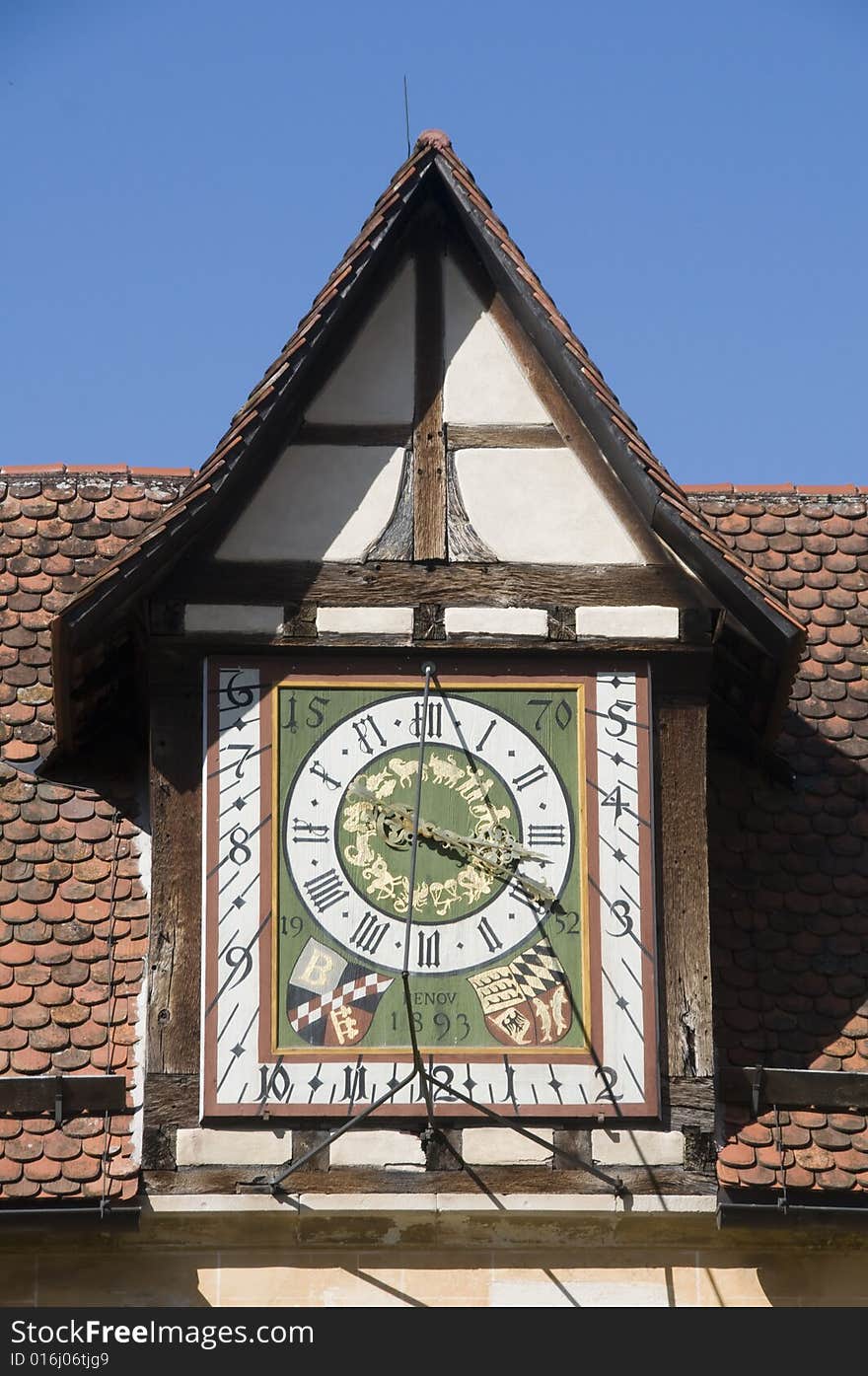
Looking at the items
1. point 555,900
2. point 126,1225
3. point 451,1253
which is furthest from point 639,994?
point 126,1225

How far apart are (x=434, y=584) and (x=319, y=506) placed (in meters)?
0.54

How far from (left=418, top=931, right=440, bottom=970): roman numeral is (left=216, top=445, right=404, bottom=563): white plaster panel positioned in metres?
1.51

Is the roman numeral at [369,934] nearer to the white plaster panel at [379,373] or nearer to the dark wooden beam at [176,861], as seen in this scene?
the dark wooden beam at [176,861]

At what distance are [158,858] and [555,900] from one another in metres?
1.44

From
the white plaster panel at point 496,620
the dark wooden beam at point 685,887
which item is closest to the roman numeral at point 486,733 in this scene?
the white plaster panel at point 496,620

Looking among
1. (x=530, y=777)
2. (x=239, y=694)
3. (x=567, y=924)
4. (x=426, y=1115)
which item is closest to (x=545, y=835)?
(x=530, y=777)

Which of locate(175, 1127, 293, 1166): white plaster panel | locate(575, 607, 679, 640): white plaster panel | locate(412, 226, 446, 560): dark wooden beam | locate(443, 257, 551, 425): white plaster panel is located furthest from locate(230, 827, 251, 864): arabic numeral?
locate(443, 257, 551, 425): white plaster panel

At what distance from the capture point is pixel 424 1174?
1078cm

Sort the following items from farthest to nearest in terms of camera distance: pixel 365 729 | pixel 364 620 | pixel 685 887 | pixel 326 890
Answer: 1. pixel 364 620
2. pixel 365 729
3. pixel 685 887
4. pixel 326 890

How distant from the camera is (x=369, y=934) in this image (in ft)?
36.3

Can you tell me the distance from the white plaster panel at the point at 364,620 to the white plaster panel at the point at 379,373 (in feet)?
2.65

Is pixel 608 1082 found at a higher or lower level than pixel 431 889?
lower

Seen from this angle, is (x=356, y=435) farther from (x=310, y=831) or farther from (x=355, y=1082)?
(x=355, y=1082)

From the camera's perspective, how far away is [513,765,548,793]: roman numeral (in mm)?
11305
